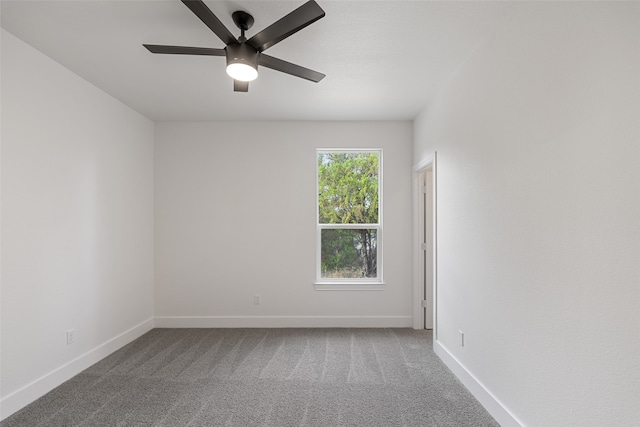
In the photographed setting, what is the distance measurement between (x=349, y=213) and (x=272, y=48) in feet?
7.90

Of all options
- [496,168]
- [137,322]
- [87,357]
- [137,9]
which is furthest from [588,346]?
[137,322]

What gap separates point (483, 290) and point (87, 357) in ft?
11.3

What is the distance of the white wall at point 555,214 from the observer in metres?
1.32

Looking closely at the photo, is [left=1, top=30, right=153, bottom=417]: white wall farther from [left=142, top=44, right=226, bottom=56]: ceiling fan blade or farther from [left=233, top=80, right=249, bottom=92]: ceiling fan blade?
[left=233, top=80, right=249, bottom=92]: ceiling fan blade

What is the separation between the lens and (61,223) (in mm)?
2826

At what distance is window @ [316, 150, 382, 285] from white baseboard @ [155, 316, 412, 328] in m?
0.50

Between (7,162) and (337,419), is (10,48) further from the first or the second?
(337,419)

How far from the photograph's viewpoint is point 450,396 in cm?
257

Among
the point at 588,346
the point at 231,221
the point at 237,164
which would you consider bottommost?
the point at 588,346

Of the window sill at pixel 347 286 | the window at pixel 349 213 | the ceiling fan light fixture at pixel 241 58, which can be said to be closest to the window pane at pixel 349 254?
the window at pixel 349 213

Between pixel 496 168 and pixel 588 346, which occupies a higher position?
pixel 496 168

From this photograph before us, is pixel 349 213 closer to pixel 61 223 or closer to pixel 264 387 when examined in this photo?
pixel 264 387

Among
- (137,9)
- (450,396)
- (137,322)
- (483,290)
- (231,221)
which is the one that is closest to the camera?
(137,9)

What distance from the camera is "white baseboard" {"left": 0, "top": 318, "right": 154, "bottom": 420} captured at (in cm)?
233
